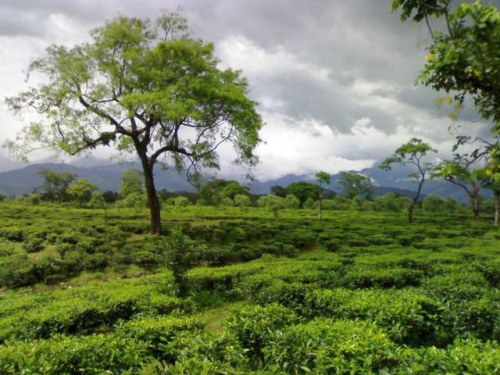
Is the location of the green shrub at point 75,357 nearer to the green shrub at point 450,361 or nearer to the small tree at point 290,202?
the green shrub at point 450,361

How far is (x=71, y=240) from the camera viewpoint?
2100cm

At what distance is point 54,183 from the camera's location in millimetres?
75250

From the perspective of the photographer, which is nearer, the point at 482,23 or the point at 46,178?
the point at 482,23

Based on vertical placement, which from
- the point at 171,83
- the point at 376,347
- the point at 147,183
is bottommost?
the point at 376,347

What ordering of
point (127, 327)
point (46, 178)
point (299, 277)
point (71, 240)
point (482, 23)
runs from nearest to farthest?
1. point (482, 23)
2. point (127, 327)
3. point (299, 277)
4. point (71, 240)
5. point (46, 178)

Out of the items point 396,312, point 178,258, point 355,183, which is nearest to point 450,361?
point 396,312

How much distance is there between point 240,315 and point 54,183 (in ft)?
258

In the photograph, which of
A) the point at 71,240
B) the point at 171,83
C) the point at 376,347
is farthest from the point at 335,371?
the point at 171,83

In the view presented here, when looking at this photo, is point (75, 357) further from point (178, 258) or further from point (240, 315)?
point (178, 258)

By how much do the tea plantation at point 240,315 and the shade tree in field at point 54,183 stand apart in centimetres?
5897

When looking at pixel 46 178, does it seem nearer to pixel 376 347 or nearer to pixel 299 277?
pixel 299 277

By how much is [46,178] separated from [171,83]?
62336 millimetres

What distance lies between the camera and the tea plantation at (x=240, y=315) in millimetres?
5508

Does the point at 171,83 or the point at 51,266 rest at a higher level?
the point at 171,83
